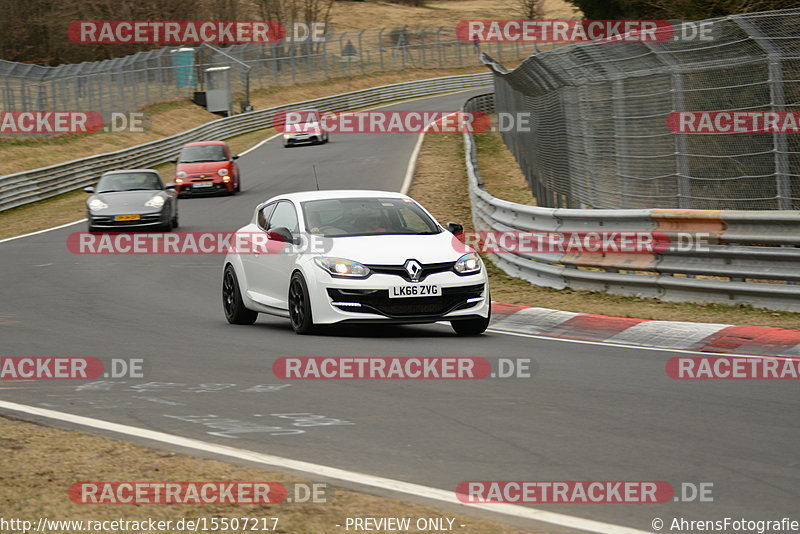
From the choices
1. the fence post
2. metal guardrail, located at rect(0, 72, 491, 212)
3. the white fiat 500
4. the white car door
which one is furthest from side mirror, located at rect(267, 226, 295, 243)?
metal guardrail, located at rect(0, 72, 491, 212)

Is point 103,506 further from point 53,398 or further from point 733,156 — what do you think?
point 733,156

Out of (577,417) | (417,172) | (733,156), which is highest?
(733,156)

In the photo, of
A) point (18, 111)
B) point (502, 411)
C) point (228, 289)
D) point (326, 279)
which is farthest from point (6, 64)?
point (502, 411)

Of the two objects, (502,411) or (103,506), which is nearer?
(103,506)

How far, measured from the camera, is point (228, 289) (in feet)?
45.3

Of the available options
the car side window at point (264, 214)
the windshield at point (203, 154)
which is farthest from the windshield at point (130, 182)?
the car side window at point (264, 214)

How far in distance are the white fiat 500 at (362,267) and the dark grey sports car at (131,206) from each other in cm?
1261

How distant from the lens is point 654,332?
11.4 m

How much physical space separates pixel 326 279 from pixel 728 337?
144 inches

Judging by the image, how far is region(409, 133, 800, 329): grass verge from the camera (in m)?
12.2

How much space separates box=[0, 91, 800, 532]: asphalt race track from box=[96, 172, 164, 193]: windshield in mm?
12002

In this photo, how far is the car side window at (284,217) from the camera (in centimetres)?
1269

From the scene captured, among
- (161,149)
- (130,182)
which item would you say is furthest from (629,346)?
(161,149)

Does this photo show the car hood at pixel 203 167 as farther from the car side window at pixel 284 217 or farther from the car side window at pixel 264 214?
the car side window at pixel 284 217
